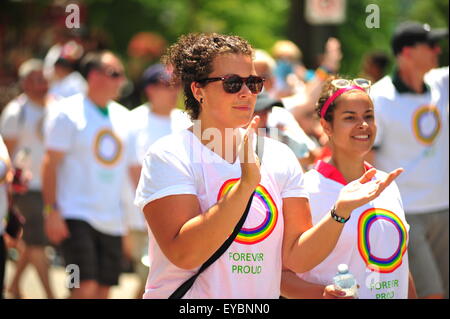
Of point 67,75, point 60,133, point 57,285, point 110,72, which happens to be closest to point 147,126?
point 110,72

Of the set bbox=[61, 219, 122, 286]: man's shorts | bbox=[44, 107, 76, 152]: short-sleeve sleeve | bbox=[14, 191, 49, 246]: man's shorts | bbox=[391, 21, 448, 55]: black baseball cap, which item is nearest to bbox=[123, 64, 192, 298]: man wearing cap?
bbox=[61, 219, 122, 286]: man's shorts

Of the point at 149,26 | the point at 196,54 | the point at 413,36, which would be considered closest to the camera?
the point at 196,54

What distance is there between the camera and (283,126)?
19.8 feet

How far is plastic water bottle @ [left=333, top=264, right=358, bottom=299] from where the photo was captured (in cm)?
412

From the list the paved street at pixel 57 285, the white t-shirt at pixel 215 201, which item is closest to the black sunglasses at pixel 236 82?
the white t-shirt at pixel 215 201

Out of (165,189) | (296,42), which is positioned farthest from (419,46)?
(296,42)

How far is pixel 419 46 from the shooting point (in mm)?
6809

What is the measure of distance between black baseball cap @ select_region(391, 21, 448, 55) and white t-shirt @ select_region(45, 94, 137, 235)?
244 centimetres

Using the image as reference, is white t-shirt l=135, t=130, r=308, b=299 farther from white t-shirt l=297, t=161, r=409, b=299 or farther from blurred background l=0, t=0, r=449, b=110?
blurred background l=0, t=0, r=449, b=110

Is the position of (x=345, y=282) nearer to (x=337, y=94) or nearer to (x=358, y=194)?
(x=358, y=194)

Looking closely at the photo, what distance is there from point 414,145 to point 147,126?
2726mm

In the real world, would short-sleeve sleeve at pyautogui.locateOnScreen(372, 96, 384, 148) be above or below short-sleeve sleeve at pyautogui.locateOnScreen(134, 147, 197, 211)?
below


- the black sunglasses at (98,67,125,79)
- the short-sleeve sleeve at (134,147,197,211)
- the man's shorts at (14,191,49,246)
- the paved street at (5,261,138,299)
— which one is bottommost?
the paved street at (5,261,138,299)

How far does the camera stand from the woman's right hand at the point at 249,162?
3645 mm
